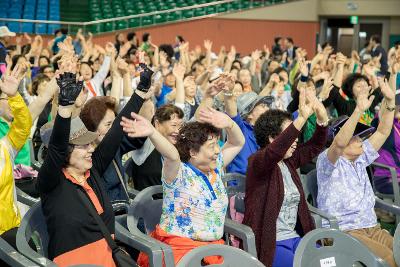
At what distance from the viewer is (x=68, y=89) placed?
10.7 feet

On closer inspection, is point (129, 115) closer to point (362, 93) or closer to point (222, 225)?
point (222, 225)

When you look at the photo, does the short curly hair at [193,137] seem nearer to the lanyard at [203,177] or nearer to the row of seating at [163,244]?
the lanyard at [203,177]

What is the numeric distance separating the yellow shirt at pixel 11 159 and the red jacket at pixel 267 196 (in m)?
1.35

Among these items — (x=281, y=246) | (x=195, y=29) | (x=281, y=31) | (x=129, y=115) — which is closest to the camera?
(x=129, y=115)

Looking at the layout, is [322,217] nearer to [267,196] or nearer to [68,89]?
[267,196]

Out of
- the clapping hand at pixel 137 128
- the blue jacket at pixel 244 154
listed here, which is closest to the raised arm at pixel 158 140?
the clapping hand at pixel 137 128

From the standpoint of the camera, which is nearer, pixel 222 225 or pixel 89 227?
pixel 89 227

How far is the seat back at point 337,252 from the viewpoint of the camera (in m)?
3.35

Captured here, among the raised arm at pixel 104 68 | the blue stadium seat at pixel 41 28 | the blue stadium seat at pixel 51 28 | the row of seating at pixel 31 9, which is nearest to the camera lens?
the raised arm at pixel 104 68

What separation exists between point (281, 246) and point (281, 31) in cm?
1714

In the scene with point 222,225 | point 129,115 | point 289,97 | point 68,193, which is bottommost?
point 289,97

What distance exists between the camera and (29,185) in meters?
5.17

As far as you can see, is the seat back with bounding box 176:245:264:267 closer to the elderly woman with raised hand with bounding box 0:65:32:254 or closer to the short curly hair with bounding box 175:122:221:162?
the short curly hair with bounding box 175:122:221:162

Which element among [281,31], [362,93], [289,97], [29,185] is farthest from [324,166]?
[281,31]
